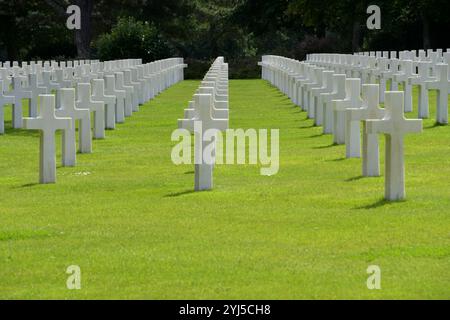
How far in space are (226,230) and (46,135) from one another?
4.38 m

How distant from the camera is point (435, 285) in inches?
372

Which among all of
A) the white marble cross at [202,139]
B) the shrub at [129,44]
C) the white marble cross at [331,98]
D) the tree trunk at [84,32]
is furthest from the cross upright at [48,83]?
the tree trunk at [84,32]

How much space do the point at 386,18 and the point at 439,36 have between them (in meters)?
4.25

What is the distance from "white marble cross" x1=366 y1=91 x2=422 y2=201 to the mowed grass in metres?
0.16

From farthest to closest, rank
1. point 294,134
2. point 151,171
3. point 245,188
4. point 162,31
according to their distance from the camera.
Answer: point 162,31 → point 294,134 → point 151,171 → point 245,188

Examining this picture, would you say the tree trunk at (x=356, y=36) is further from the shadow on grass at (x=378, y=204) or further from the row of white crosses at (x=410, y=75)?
the shadow on grass at (x=378, y=204)

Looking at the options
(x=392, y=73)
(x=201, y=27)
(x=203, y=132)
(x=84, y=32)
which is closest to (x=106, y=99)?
(x=392, y=73)

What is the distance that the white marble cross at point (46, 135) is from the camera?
1571cm

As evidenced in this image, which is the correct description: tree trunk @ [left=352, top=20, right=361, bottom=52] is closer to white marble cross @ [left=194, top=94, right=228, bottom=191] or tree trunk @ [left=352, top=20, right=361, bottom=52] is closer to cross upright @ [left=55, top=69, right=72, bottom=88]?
cross upright @ [left=55, top=69, right=72, bottom=88]

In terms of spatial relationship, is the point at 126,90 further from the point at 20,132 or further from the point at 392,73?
the point at 392,73

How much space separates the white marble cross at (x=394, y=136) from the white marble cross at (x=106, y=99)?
31.8 feet

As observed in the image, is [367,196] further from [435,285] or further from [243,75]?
[243,75]

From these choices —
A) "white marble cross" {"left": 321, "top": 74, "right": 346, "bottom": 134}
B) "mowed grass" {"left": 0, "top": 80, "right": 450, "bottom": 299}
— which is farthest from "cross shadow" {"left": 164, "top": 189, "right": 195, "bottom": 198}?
"white marble cross" {"left": 321, "top": 74, "right": 346, "bottom": 134}
